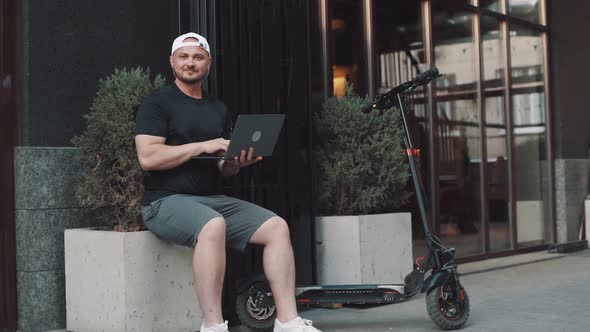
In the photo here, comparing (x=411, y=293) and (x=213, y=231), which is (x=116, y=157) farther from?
(x=411, y=293)

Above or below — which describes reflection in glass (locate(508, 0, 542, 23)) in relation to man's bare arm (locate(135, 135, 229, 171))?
above

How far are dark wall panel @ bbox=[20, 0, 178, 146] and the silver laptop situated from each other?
1.14 m

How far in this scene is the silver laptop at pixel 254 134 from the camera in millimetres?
→ 3867

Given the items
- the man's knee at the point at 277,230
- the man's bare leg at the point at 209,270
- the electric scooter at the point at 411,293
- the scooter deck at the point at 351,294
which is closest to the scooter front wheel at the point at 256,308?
the electric scooter at the point at 411,293

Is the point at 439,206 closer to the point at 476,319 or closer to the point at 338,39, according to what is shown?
the point at 338,39

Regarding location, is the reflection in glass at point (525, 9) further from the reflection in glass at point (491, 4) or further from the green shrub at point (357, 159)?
the green shrub at point (357, 159)

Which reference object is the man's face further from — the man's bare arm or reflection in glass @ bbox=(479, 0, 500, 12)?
reflection in glass @ bbox=(479, 0, 500, 12)

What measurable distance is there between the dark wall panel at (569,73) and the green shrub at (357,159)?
173 inches

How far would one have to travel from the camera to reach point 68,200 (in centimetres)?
462

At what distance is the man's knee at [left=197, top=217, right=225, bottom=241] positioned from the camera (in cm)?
385

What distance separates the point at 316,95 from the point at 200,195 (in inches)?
83.0

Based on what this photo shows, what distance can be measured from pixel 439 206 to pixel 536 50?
2.71 m

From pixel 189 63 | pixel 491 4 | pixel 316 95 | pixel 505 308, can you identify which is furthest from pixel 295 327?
pixel 491 4

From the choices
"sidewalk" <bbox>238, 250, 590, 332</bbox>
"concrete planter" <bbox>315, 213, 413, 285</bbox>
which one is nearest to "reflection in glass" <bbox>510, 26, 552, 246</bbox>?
"sidewalk" <bbox>238, 250, 590, 332</bbox>
